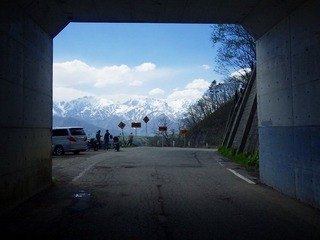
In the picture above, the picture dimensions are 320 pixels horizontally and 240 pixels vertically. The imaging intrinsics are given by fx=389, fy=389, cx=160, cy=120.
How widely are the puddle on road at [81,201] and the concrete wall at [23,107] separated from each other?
1048 mm

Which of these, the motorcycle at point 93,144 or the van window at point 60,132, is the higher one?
the van window at point 60,132

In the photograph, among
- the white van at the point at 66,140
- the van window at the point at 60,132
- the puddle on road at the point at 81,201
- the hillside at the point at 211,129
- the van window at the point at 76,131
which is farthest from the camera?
the hillside at the point at 211,129

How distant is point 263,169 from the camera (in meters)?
11.5

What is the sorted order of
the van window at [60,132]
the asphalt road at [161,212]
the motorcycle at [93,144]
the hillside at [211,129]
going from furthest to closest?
the hillside at [211,129] < the motorcycle at [93,144] < the van window at [60,132] < the asphalt road at [161,212]

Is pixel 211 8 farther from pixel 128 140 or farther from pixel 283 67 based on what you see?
pixel 128 140

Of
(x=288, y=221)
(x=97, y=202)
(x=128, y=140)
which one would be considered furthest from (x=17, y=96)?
(x=128, y=140)

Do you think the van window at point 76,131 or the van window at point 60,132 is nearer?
the van window at point 60,132

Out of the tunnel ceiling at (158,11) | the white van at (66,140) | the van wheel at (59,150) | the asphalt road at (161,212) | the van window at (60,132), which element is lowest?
the asphalt road at (161,212)

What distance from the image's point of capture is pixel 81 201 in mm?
8852

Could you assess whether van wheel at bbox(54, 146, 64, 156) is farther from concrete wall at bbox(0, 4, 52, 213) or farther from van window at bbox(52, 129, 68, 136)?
concrete wall at bbox(0, 4, 52, 213)

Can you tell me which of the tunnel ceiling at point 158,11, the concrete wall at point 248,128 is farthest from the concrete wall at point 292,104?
the concrete wall at point 248,128

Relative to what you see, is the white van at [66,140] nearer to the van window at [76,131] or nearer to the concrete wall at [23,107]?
the van window at [76,131]

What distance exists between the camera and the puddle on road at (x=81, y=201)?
816 centimetres

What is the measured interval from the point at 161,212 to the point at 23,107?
380 centimetres
